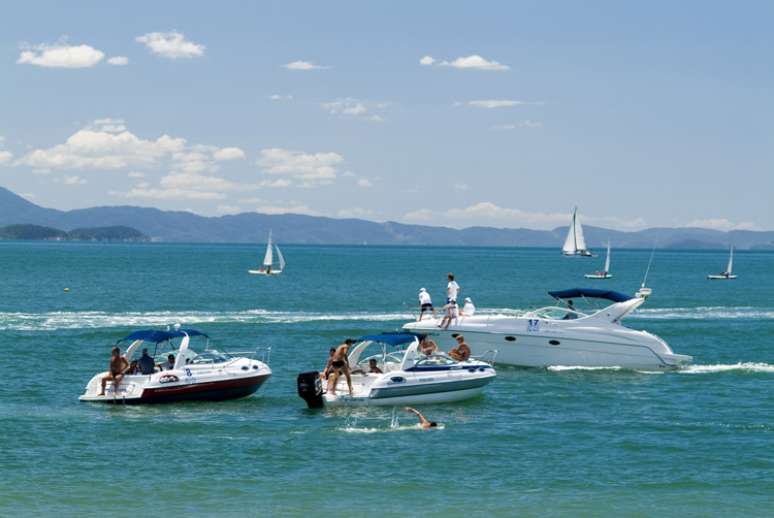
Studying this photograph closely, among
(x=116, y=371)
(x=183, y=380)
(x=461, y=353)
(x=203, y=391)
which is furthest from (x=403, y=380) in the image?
(x=116, y=371)

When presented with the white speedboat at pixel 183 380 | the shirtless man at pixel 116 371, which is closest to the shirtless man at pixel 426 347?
the white speedboat at pixel 183 380

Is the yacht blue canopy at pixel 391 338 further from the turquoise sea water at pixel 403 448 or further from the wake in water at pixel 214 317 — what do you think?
the wake in water at pixel 214 317

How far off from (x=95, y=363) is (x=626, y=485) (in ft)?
90.5

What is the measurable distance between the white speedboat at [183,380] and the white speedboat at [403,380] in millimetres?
2700

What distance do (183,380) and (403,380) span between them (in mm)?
7127

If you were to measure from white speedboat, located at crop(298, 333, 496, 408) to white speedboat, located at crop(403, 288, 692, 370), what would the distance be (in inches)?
285

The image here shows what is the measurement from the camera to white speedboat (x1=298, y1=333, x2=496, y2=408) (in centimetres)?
3428

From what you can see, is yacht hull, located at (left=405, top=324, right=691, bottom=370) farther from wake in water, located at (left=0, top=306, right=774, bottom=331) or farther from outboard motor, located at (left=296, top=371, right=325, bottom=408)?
wake in water, located at (left=0, top=306, right=774, bottom=331)

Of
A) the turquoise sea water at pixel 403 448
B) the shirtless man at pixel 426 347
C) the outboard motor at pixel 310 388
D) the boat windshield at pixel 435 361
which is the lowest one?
the turquoise sea water at pixel 403 448

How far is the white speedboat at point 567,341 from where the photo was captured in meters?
44.2

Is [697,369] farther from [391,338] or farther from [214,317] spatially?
[214,317]

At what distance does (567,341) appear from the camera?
44.2 m

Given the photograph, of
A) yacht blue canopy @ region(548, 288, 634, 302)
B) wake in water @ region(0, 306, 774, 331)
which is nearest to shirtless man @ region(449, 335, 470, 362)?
yacht blue canopy @ region(548, 288, 634, 302)

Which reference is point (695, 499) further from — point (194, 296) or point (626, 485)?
point (194, 296)
